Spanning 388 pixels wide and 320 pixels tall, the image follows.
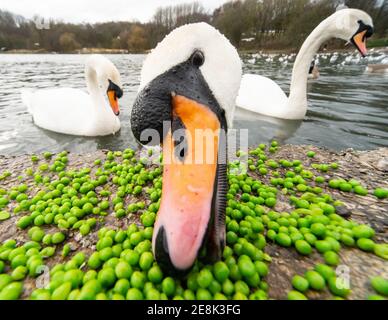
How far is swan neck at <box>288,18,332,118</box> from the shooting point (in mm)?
5430

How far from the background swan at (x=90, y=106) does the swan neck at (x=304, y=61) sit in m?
4.08

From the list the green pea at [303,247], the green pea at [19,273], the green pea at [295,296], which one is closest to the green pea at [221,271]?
the green pea at [295,296]

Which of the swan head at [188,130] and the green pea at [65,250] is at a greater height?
the swan head at [188,130]

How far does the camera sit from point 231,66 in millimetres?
1798

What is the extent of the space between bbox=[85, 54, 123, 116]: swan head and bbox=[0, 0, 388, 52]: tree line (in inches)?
753

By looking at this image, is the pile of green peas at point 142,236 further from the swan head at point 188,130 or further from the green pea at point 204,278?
the swan head at point 188,130

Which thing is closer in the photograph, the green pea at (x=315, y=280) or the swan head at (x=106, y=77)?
the green pea at (x=315, y=280)

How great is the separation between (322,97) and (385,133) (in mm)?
3704

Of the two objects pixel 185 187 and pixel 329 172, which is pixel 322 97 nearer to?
pixel 329 172

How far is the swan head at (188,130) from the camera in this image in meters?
1.30

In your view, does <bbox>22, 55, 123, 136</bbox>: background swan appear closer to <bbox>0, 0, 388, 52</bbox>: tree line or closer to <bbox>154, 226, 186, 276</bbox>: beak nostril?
<bbox>154, 226, 186, 276</bbox>: beak nostril

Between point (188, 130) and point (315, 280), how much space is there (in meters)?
1.37

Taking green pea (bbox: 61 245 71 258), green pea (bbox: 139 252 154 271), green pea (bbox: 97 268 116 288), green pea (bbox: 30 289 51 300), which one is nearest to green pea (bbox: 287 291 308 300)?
green pea (bbox: 139 252 154 271)

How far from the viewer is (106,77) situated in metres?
5.13
